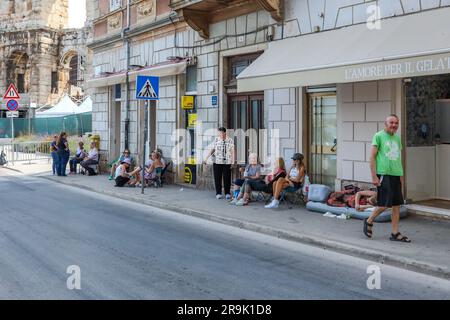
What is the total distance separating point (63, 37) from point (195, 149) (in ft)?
141

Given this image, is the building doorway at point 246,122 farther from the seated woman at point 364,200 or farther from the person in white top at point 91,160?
the person in white top at point 91,160

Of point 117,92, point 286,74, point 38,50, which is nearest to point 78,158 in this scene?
point 117,92

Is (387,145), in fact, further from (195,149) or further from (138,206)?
(195,149)

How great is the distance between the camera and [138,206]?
1210cm

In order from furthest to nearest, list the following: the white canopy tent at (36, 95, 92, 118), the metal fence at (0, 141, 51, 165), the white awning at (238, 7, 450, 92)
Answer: the white canopy tent at (36, 95, 92, 118)
the metal fence at (0, 141, 51, 165)
the white awning at (238, 7, 450, 92)

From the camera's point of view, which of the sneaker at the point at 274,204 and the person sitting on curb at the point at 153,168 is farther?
the person sitting on curb at the point at 153,168

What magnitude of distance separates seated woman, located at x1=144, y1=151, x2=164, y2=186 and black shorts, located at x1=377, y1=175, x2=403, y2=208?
8.70 metres

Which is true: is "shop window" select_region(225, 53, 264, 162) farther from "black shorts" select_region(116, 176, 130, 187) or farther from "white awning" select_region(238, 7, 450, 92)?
"black shorts" select_region(116, 176, 130, 187)

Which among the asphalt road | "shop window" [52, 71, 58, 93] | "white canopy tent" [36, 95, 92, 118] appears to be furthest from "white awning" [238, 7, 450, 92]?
"shop window" [52, 71, 58, 93]

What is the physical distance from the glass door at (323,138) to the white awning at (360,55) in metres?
1.25

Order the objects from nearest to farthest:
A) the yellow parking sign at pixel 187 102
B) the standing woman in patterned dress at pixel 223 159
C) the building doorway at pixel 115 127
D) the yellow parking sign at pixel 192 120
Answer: the standing woman in patterned dress at pixel 223 159 → the yellow parking sign at pixel 187 102 → the yellow parking sign at pixel 192 120 → the building doorway at pixel 115 127

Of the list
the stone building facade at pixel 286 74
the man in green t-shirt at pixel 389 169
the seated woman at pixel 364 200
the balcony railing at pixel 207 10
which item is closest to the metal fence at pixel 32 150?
the stone building facade at pixel 286 74

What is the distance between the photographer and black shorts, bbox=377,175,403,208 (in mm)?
7531

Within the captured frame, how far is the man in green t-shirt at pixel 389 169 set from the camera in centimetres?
754
